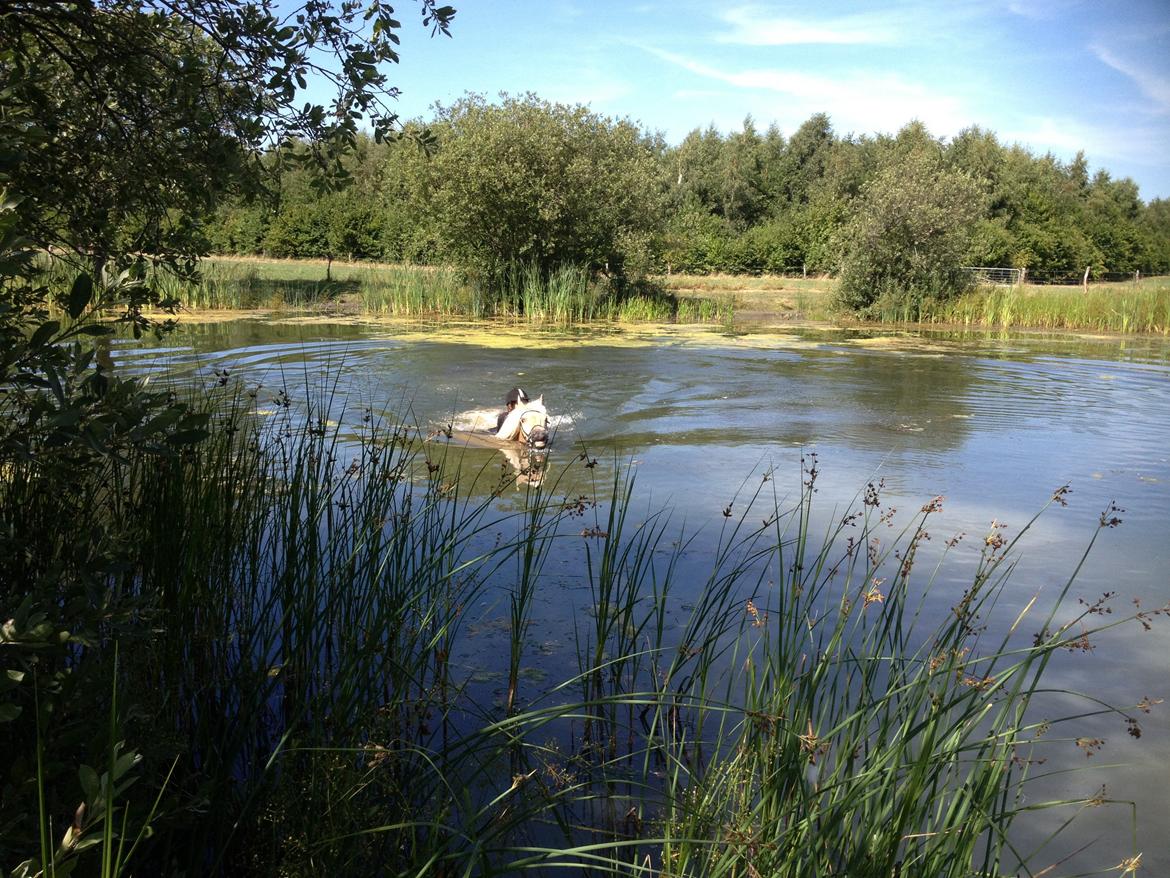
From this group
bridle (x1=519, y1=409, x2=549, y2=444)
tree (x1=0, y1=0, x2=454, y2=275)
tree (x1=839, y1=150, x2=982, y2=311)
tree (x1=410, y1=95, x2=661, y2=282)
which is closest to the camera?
tree (x1=0, y1=0, x2=454, y2=275)

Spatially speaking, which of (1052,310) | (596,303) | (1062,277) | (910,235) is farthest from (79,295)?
(1062,277)

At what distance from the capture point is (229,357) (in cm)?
1202

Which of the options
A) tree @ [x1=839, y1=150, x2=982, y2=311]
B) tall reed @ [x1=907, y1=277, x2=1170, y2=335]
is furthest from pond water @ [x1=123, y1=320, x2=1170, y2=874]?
tree @ [x1=839, y1=150, x2=982, y2=311]

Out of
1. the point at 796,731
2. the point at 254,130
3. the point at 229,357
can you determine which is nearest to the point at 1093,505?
the point at 796,731

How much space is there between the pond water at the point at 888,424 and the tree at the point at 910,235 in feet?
12.6

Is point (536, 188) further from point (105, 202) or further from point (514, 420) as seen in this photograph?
point (105, 202)

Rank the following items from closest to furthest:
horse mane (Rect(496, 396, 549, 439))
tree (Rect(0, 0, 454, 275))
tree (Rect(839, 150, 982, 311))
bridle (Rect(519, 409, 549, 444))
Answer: tree (Rect(0, 0, 454, 275))
bridle (Rect(519, 409, 549, 444))
horse mane (Rect(496, 396, 549, 439))
tree (Rect(839, 150, 982, 311))

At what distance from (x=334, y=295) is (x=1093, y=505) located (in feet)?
67.9

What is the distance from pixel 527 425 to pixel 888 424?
12.2ft

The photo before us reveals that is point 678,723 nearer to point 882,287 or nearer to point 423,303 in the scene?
point 423,303

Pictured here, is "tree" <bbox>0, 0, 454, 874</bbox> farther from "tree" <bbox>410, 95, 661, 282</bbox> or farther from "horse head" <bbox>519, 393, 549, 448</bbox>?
"tree" <bbox>410, 95, 661, 282</bbox>

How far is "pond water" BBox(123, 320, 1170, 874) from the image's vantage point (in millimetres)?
3725

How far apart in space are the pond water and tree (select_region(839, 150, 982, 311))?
12.6 feet

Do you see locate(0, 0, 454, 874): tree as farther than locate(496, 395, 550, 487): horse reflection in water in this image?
No
